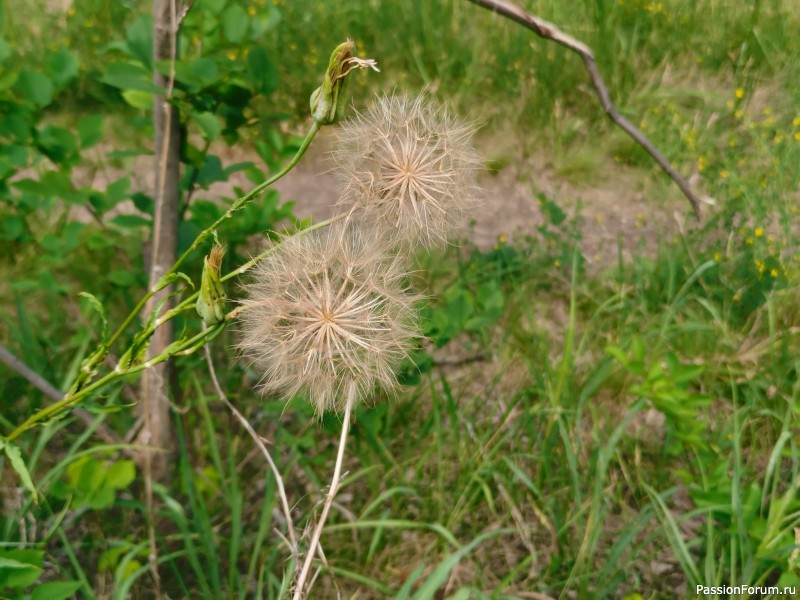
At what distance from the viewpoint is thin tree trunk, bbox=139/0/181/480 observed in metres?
1.37

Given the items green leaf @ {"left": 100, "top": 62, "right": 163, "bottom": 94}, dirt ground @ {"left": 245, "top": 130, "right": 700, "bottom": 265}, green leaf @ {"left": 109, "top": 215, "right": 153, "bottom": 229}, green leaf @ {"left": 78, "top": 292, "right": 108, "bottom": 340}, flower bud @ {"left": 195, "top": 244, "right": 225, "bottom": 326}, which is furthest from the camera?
dirt ground @ {"left": 245, "top": 130, "right": 700, "bottom": 265}

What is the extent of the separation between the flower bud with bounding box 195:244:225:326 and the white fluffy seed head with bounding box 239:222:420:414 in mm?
153

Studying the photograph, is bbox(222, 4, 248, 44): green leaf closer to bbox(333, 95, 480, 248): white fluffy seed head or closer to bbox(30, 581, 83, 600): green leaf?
bbox(333, 95, 480, 248): white fluffy seed head

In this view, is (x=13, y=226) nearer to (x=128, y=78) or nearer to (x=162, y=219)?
(x=162, y=219)

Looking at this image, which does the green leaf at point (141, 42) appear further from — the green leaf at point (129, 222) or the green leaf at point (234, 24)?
the green leaf at point (129, 222)

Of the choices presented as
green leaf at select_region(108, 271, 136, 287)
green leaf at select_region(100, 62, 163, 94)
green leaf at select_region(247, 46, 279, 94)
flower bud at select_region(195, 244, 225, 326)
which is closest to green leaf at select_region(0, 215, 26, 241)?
green leaf at select_region(108, 271, 136, 287)

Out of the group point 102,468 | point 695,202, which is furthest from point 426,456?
point 695,202

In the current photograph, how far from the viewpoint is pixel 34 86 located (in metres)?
1.51

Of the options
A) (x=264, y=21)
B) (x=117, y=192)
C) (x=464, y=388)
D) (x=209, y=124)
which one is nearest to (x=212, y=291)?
(x=209, y=124)

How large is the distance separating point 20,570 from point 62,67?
0.97 m

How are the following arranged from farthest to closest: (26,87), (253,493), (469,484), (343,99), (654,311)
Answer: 1. (654,311)
2. (253,493)
3. (469,484)
4. (26,87)
5. (343,99)

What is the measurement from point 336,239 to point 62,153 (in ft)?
2.77

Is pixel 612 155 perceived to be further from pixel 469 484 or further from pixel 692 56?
pixel 469 484

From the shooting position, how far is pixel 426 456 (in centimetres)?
185
